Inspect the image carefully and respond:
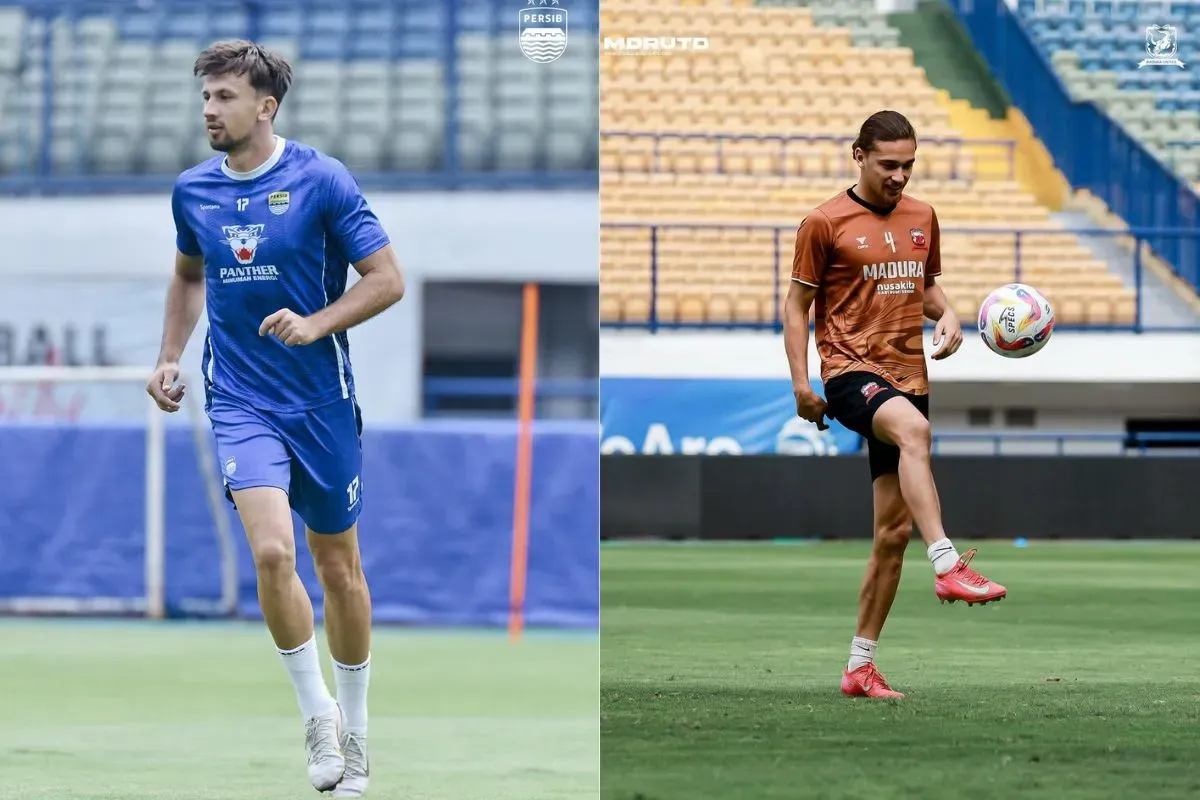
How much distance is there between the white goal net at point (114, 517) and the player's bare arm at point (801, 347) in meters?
4.25

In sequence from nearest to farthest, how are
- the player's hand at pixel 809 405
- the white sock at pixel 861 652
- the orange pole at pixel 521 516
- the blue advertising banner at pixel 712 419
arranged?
the player's hand at pixel 809 405 < the white sock at pixel 861 652 < the orange pole at pixel 521 516 < the blue advertising banner at pixel 712 419

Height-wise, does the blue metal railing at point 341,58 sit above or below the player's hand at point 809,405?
above

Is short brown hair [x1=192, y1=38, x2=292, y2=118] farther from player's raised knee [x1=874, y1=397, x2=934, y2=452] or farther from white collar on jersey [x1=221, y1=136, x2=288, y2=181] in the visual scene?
player's raised knee [x1=874, y1=397, x2=934, y2=452]

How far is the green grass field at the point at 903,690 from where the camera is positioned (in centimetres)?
326

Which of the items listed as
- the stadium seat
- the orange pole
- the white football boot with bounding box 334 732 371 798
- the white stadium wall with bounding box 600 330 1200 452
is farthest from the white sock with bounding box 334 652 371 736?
the stadium seat

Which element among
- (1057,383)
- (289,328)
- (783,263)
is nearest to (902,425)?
(289,328)

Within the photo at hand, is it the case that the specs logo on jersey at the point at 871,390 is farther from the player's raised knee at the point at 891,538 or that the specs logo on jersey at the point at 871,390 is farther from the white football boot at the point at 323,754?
the white football boot at the point at 323,754

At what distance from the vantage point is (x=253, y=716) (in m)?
4.75

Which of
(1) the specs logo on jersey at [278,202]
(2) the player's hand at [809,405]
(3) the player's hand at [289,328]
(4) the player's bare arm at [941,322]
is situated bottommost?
(2) the player's hand at [809,405]

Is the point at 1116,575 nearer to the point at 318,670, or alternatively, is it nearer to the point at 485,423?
the point at 485,423

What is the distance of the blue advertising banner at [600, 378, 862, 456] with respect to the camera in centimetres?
1134

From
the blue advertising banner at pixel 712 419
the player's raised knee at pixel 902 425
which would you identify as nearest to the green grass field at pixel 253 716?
the player's raised knee at pixel 902 425

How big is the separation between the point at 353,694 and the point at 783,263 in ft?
32.1

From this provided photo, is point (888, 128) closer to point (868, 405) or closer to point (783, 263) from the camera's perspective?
point (868, 405)
